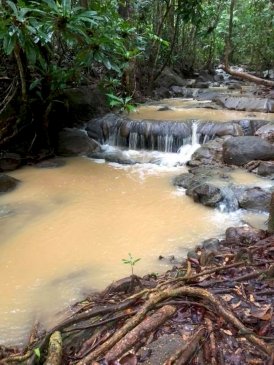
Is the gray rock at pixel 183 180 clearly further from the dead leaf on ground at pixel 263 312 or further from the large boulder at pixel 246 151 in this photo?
the dead leaf on ground at pixel 263 312

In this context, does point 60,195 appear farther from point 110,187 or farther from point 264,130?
point 264,130

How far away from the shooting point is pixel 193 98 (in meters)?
14.0

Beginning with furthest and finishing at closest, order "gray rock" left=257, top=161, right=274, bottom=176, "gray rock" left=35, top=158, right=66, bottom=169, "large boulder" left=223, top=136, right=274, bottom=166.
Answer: "gray rock" left=35, top=158, right=66, bottom=169 < "large boulder" left=223, top=136, right=274, bottom=166 < "gray rock" left=257, top=161, right=274, bottom=176

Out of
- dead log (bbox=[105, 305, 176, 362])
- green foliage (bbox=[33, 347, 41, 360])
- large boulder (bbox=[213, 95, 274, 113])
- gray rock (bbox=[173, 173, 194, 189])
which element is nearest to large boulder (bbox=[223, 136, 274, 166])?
gray rock (bbox=[173, 173, 194, 189])

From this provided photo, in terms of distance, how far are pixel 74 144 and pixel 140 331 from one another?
6872 mm

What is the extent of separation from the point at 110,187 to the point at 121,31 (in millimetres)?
2600

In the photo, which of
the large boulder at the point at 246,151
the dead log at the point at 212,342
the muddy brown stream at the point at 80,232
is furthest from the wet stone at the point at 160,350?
the large boulder at the point at 246,151

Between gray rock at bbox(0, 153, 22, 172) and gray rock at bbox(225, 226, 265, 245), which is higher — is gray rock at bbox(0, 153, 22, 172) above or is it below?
below

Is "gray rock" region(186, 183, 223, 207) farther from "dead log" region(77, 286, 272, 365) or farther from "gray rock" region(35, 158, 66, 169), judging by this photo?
"dead log" region(77, 286, 272, 365)

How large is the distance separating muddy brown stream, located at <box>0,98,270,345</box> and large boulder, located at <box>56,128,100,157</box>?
1299 millimetres

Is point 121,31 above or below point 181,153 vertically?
above

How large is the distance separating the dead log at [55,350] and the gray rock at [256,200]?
3746 mm

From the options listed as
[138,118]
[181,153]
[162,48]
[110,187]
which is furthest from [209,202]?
A: [162,48]

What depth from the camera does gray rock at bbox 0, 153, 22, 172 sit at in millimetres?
7377
